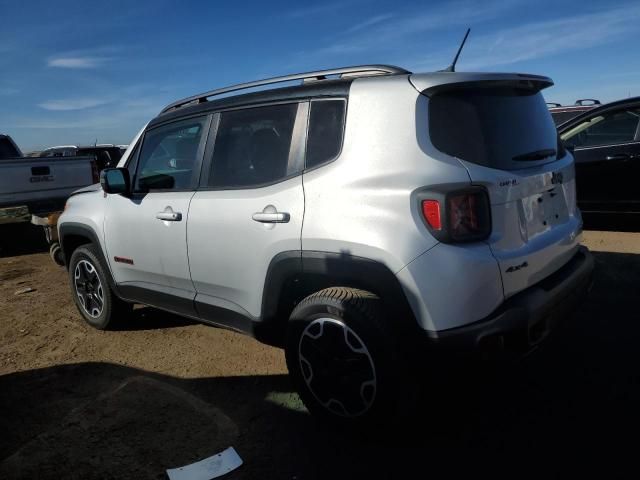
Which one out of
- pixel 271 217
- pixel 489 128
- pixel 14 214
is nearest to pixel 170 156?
pixel 271 217

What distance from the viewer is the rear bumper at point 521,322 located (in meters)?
2.23

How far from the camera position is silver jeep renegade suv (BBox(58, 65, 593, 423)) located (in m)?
2.26

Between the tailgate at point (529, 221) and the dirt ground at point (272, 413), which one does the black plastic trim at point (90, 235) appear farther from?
the tailgate at point (529, 221)

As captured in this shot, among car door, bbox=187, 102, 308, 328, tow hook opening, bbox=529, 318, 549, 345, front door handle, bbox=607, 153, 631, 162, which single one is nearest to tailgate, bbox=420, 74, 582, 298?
tow hook opening, bbox=529, 318, 549, 345

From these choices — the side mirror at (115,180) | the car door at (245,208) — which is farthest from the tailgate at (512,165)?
the side mirror at (115,180)

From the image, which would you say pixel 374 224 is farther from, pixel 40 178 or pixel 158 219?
pixel 40 178

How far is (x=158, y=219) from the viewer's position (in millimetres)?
3482

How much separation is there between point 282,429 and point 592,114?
5648 mm

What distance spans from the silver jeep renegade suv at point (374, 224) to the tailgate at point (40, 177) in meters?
5.41

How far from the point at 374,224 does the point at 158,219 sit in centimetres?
178

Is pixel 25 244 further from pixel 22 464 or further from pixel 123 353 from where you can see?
pixel 22 464

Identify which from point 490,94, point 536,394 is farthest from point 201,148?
point 536,394

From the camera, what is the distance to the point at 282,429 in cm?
278

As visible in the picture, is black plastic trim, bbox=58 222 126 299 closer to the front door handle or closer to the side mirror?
the side mirror
